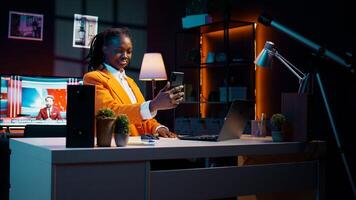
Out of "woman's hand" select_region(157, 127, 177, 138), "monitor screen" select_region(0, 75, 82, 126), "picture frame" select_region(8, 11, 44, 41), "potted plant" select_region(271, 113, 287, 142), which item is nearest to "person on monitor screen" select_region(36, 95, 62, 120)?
"monitor screen" select_region(0, 75, 82, 126)

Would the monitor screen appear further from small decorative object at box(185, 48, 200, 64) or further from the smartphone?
the smartphone

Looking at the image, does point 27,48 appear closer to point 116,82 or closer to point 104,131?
point 116,82

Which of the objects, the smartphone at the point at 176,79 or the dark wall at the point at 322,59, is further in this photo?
the dark wall at the point at 322,59

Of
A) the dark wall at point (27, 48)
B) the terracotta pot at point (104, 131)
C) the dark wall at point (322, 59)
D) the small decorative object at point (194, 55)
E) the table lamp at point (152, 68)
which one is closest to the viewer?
the terracotta pot at point (104, 131)

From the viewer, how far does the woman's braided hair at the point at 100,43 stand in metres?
2.41

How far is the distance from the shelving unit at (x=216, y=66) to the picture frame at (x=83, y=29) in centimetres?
98

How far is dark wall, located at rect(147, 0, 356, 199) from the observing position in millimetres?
3787

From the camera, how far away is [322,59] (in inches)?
154

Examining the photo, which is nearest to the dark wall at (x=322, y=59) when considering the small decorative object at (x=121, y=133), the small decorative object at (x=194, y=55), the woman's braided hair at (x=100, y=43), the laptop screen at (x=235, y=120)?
the small decorative object at (x=194, y=55)

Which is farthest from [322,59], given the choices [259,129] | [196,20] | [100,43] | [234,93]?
[100,43]

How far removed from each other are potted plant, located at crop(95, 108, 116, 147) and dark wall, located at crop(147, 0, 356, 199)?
2.02 m

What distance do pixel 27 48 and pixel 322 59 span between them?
9.59ft

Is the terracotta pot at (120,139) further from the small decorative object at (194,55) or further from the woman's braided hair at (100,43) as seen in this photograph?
the small decorative object at (194,55)

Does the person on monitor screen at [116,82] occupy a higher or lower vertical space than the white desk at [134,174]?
higher
